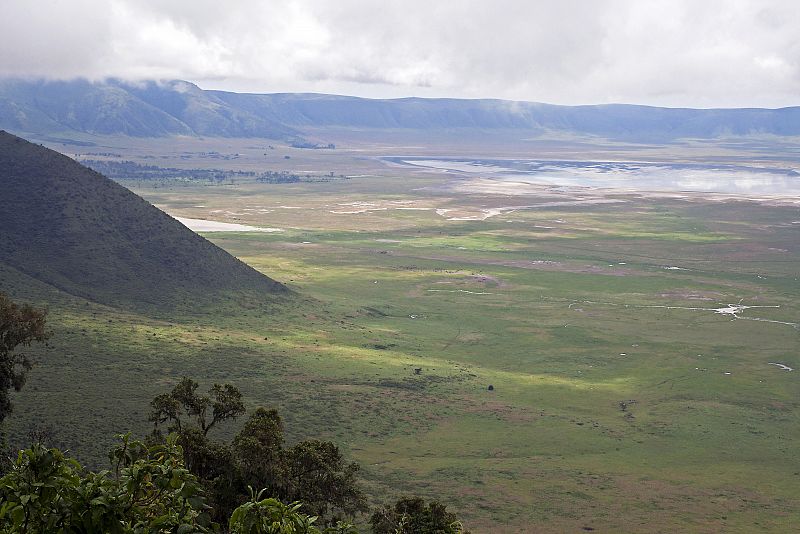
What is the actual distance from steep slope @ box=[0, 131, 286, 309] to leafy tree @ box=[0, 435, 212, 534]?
230 feet

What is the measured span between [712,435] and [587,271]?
219 ft

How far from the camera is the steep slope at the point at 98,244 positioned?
263ft

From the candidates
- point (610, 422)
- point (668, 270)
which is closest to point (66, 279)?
point (610, 422)

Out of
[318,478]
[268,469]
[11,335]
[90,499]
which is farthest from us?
[11,335]

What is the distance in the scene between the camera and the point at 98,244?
8625cm

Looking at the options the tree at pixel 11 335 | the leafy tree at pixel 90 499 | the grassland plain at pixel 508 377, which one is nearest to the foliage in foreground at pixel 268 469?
the grassland plain at pixel 508 377

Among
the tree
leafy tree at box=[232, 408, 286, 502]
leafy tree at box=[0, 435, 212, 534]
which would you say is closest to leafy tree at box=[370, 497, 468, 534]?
leafy tree at box=[232, 408, 286, 502]

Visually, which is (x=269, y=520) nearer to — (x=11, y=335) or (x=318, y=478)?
(x=318, y=478)

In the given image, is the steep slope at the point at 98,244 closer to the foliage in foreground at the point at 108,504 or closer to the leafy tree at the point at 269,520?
the foliage in foreground at the point at 108,504

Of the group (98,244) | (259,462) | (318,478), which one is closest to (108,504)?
(259,462)

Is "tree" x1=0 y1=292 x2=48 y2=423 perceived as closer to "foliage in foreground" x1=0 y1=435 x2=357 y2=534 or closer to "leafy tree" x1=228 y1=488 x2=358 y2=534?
"foliage in foreground" x1=0 y1=435 x2=357 y2=534

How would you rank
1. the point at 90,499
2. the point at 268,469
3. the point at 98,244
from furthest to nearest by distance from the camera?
the point at 98,244
the point at 268,469
the point at 90,499

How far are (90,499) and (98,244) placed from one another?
80.3 m

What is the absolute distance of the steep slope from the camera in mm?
80250
